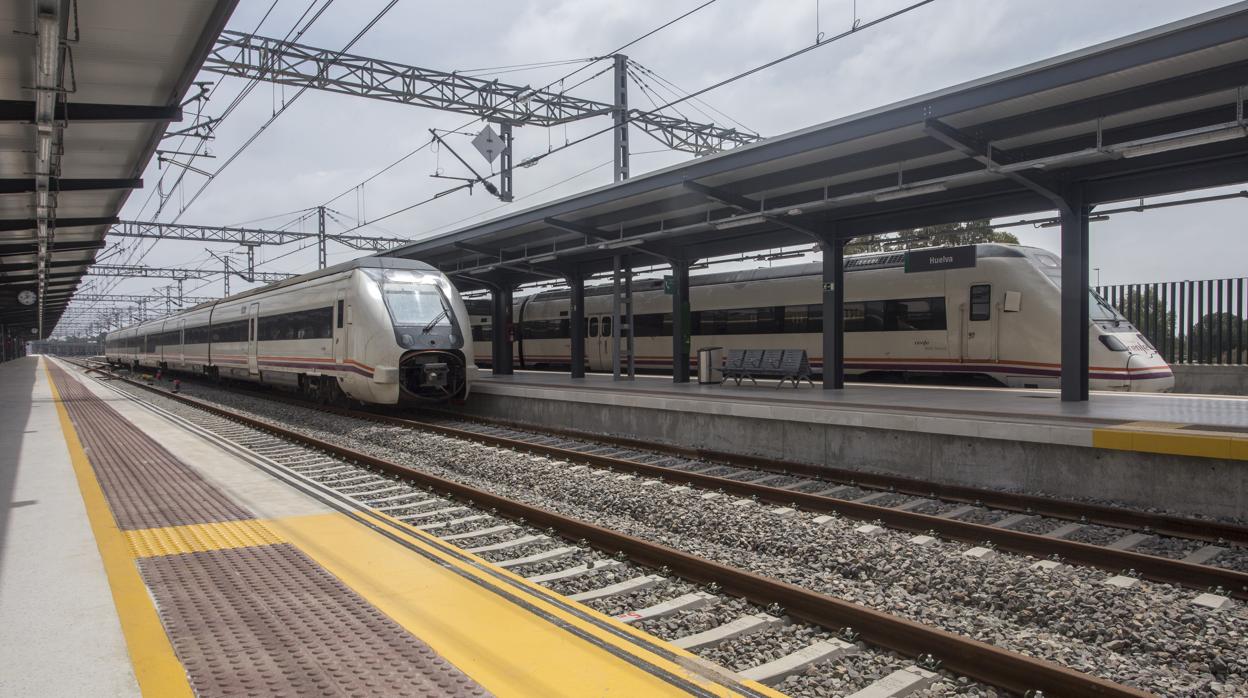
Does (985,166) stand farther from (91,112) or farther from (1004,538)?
(91,112)

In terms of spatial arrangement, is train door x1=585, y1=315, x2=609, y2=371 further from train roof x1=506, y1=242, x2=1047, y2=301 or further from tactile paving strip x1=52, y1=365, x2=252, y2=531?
tactile paving strip x1=52, y1=365, x2=252, y2=531

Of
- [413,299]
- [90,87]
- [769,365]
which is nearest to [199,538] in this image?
[90,87]

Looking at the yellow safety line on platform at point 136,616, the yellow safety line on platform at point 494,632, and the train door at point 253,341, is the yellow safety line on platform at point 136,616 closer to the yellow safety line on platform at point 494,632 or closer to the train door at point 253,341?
the yellow safety line on platform at point 494,632

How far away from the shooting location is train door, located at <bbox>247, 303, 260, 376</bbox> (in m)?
19.9

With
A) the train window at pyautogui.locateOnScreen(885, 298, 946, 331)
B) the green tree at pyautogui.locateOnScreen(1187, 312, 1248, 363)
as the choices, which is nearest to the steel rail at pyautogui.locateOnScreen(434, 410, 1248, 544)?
the train window at pyautogui.locateOnScreen(885, 298, 946, 331)

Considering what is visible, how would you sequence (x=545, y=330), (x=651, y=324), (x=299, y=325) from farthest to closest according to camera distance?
(x=545, y=330) → (x=651, y=324) → (x=299, y=325)

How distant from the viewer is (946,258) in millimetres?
13477

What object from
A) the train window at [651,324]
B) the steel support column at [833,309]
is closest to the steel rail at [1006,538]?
the steel support column at [833,309]

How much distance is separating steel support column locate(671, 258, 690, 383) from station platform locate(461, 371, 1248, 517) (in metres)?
2.41

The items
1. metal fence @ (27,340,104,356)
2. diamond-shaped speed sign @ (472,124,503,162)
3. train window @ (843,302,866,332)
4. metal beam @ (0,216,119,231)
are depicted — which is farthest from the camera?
metal fence @ (27,340,104,356)

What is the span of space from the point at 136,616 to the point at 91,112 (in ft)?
26.4

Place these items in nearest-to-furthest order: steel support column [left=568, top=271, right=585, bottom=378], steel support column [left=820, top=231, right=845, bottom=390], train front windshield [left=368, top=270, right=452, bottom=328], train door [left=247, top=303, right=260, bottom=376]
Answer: steel support column [left=820, top=231, right=845, bottom=390]
train front windshield [left=368, top=270, right=452, bottom=328]
steel support column [left=568, top=271, right=585, bottom=378]
train door [left=247, top=303, right=260, bottom=376]

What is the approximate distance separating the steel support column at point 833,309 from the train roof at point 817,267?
1.83 meters

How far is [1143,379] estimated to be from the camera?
13.0 meters
